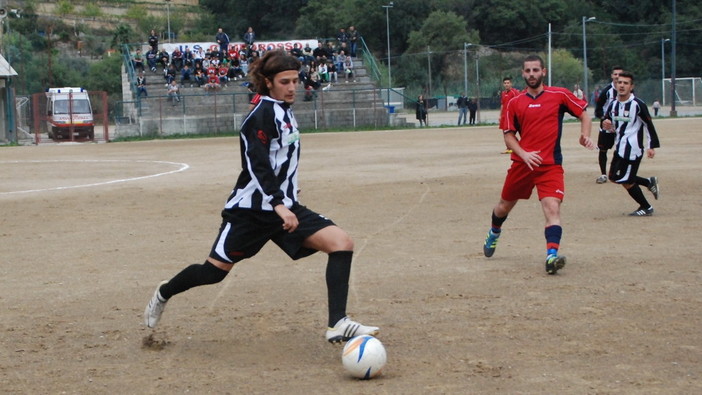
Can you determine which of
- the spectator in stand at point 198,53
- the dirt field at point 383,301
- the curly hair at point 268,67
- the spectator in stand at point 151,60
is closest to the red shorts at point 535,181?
the dirt field at point 383,301

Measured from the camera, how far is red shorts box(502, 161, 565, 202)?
8656 mm

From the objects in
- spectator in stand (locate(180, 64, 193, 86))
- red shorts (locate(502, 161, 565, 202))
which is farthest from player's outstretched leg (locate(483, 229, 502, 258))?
spectator in stand (locate(180, 64, 193, 86))

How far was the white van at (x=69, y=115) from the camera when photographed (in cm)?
4291

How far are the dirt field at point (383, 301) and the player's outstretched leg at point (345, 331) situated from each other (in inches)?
5.6

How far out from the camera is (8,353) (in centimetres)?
609

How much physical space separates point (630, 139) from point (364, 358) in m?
8.37

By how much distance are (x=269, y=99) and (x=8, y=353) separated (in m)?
2.24

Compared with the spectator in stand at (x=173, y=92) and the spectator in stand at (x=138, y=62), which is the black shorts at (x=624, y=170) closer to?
the spectator in stand at (x=173, y=92)

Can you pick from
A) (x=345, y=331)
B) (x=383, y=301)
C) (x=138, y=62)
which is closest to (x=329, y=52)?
(x=138, y=62)

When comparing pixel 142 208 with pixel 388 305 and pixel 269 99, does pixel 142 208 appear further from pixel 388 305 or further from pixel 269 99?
pixel 269 99

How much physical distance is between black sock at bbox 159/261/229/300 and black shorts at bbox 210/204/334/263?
120mm

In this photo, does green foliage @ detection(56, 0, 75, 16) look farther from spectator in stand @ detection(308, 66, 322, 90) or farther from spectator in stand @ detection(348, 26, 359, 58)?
spectator in stand @ detection(308, 66, 322, 90)

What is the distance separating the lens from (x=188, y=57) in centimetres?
5069

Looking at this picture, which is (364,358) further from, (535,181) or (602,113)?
(602,113)
